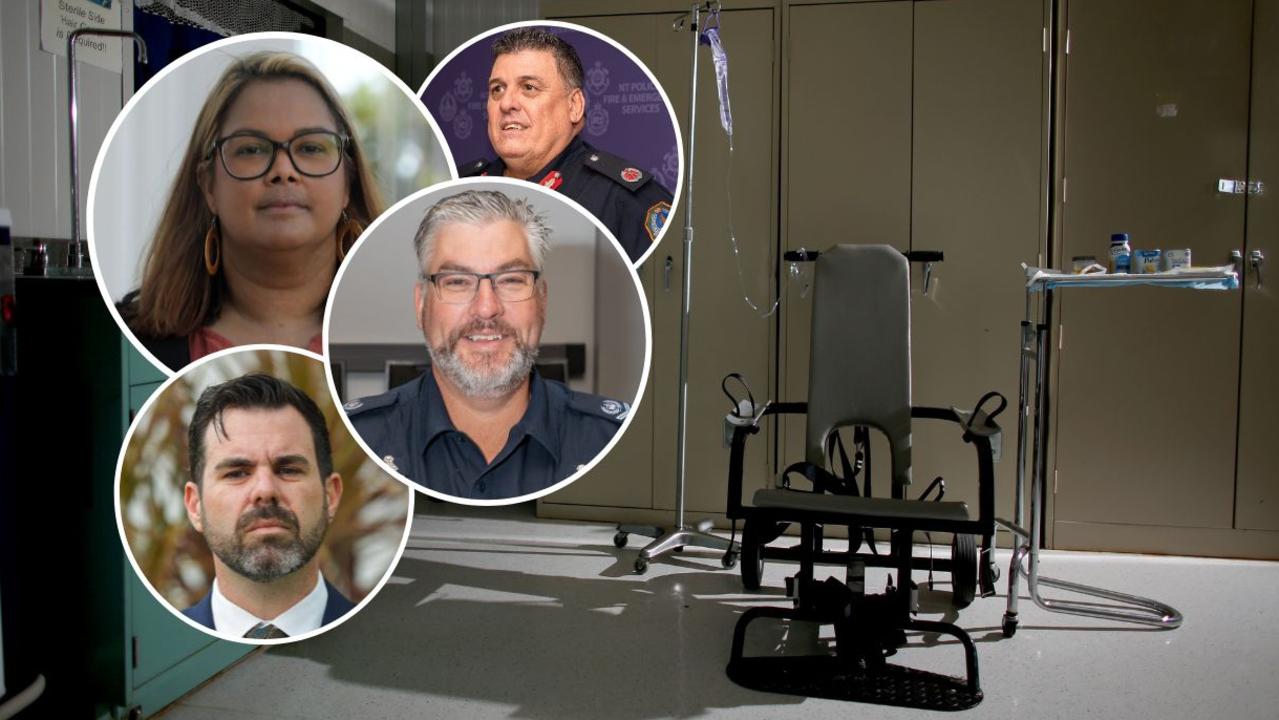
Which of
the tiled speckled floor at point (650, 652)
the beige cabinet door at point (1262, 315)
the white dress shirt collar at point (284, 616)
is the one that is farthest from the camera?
the beige cabinet door at point (1262, 315)

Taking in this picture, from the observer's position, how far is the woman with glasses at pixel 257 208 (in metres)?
0.87

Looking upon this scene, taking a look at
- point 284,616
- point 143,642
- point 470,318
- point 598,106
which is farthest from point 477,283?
point 143,642

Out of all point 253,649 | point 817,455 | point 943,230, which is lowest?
point 253,649

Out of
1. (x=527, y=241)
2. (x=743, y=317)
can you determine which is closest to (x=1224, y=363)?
(x=743, y=317)

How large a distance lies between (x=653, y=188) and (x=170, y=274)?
1.64ft

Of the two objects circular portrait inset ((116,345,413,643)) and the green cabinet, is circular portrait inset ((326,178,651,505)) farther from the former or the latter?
the green cabinet

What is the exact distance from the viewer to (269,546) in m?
1.08

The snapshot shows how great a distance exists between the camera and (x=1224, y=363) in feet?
10.4

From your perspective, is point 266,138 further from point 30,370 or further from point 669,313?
point 669,313

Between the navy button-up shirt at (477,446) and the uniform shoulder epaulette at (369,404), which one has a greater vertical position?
the uniform shoulder epaulette at (369,404)

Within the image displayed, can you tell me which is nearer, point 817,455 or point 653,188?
point 653,188

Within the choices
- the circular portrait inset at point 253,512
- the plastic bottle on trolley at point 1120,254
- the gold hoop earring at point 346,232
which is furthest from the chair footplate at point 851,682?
the gold hoop earring at point 346,232

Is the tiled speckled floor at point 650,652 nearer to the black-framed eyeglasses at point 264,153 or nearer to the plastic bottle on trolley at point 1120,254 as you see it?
the plastic bottle on trolley at point 1120,254

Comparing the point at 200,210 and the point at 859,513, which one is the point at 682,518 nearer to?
the point at 859,513
